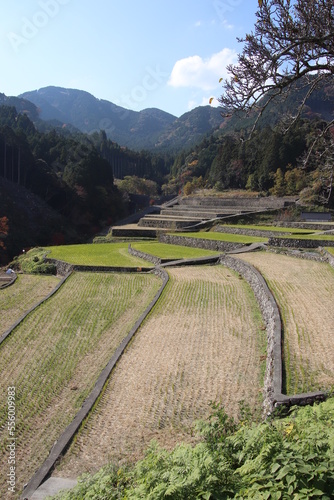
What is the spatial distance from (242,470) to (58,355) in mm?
7852

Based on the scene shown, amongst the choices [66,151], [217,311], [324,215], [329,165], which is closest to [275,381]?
[329,165]

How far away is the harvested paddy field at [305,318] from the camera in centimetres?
738

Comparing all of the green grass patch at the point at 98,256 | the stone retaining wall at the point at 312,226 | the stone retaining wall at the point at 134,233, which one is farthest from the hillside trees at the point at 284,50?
the stone retaining wall at the point at 134,233

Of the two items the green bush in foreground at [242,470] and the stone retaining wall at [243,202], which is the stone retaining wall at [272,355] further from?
the stone retaining wall at [243,202]

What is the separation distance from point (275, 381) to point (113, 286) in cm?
1111

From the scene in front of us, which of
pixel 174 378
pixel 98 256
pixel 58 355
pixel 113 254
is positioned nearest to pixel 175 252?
pixel 113 254

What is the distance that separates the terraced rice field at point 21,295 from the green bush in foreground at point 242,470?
9.64m

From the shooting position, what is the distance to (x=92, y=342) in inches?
446

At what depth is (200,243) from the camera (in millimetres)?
26562

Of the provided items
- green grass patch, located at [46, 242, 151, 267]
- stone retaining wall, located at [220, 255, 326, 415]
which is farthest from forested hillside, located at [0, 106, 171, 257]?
stone retaining wall, located at [220, 255, 326, 415]

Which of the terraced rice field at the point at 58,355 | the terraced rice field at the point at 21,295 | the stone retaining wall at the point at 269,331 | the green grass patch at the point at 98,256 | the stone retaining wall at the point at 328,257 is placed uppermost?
the stone retaining wall at the point at 328,257

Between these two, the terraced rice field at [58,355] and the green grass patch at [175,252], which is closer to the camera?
the terraced rice field at [58,355]

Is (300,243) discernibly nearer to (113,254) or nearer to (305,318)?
(113,254)

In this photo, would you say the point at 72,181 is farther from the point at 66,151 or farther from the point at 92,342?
the point at 92,342
